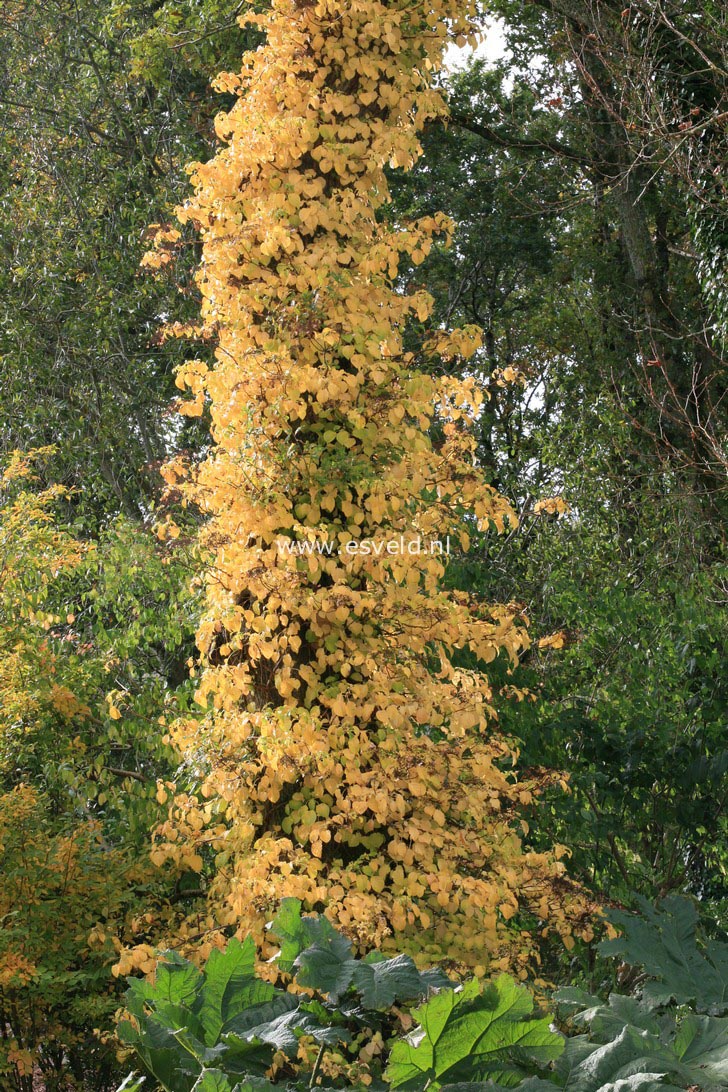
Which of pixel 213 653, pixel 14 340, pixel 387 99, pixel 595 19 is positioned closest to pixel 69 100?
pixel 14 340

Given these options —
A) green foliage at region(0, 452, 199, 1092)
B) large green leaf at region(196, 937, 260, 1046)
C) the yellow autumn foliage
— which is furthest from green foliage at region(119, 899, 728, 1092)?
green foliage at region(0, 452, 199, 1092)

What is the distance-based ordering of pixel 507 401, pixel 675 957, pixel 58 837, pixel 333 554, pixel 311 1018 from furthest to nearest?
pixel 507 401
pixel 58 837
pixel 333 554
pixel 675 957
pixel 311 1018

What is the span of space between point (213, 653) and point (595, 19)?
7.44 metres

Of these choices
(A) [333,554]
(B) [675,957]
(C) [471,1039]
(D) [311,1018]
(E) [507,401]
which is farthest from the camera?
(E) [507,401]

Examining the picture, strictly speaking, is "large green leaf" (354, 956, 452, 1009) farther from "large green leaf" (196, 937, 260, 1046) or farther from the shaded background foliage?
the shaded background foliage

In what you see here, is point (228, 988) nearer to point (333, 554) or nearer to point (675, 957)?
point (675, 957)

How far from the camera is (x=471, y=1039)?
1673mm

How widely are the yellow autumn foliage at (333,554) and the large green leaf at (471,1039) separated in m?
1.96

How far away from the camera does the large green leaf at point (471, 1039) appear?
65.1 inches

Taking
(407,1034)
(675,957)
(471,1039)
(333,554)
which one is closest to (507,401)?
(333,554)

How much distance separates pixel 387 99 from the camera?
4316 mm

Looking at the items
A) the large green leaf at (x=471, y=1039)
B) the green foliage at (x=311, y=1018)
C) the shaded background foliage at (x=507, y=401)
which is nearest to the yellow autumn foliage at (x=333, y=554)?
the shaded background foliage at (x=507, y=401)

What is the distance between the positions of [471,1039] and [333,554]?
2.46 metres

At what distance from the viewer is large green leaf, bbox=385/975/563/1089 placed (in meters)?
1.65
